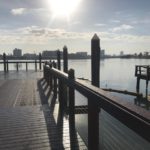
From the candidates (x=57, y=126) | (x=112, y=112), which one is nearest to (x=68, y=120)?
(x=57, y=126)

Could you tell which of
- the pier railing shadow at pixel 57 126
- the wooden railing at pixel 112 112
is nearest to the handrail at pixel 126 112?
the wooden railing at pixel 112 112

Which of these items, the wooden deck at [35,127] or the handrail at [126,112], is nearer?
the handrail at [126,112]

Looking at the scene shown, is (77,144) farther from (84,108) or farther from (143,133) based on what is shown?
(84,108)

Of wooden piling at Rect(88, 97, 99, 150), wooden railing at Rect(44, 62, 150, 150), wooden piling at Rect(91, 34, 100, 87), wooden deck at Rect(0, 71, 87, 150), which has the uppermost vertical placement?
wooden piling at Rect(91, 34, 100, 87)

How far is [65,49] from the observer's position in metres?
9.33

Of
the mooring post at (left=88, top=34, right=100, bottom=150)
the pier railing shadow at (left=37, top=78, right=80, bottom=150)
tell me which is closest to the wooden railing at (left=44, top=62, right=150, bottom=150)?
the mooring post at (left=88, top=34, right=100, bottom=150)

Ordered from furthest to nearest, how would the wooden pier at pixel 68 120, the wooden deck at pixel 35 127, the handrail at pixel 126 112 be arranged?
the wooden deck at pixel 35 127 → the wooden pier at pixel 68 120 → the handrail at pixel 126 112

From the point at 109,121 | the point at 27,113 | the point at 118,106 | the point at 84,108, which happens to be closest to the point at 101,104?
the point at 118,106

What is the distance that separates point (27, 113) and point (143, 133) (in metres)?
5.57

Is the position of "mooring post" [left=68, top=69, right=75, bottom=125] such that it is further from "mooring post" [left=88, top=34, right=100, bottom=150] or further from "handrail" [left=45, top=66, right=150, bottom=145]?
"handrail" [left=45, top=66, right=150, bottom=145]

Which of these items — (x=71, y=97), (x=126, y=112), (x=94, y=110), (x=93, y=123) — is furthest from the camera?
(x=71, y=97)

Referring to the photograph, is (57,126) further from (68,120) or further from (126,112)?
(126,112)

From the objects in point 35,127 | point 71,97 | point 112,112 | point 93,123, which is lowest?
point 35,127

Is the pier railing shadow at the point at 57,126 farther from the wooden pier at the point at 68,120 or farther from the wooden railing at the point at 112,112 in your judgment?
the wooden railing at the point at 112,112
